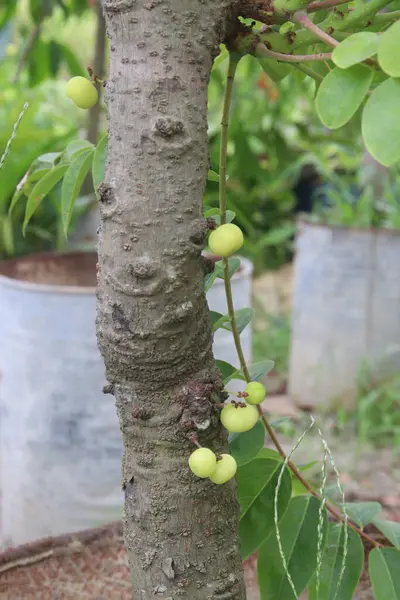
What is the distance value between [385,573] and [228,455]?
0.77 feet

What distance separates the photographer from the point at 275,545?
0.66m

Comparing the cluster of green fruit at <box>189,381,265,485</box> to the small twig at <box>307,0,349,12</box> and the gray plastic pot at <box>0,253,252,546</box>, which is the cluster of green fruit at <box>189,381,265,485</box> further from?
the gray plastic pot at <box>0,253,252,546</box>

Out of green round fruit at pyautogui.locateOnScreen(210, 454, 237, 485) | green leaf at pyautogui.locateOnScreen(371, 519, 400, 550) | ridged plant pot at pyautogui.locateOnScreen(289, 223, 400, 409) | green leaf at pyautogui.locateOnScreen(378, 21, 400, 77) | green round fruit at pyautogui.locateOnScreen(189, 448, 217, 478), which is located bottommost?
ridged plant pot at pyautogui.locateOnScreen(289, 223, 400, 409)

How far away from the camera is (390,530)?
681 mm

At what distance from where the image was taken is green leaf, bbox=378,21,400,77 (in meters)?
0.38

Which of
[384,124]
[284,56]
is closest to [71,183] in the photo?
[284,56]

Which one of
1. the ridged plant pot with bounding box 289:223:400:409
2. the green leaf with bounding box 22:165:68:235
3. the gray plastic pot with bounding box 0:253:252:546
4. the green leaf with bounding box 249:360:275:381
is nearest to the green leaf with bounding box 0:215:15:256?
the gray plastic pot with bounding box 0:253:252:546

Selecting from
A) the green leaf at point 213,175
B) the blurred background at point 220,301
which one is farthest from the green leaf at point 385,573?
the green leaf at point 213,175

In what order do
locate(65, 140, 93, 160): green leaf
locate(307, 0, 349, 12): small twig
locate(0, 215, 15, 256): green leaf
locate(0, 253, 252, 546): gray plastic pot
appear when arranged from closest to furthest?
locate(307, 0, 349, 12): small twig
locate(65, 140, 93, 160): green leaf
locate(0, 253, 252, 546): gray plastic pot
locate(0, 215, 15, 256): green leaf

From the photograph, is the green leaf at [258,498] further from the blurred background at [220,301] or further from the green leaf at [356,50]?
the green leaf at [356,50]

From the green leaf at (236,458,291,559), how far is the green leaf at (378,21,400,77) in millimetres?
381

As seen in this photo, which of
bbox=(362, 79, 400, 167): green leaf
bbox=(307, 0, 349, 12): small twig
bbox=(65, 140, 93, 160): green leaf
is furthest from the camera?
bbox=(65, 140, 93, 160): green leaf

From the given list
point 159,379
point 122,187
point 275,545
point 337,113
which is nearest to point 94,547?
point 275,545

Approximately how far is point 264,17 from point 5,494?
108cm
